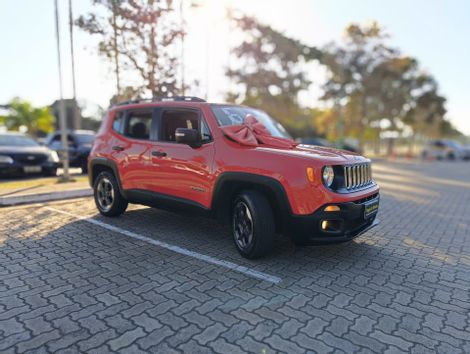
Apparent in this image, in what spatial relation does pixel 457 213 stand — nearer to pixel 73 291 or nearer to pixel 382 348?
pixel 382 348

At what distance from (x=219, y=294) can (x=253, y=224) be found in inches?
35.1

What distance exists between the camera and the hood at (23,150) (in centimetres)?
986

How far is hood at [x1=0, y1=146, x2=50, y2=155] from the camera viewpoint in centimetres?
986

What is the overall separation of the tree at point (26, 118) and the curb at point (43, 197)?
5191cm

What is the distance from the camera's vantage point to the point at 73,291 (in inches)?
127

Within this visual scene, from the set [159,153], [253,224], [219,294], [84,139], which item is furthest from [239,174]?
[84,139]

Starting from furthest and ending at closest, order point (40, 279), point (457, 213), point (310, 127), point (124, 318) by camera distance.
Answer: point (310, 127)
point (457, 213)
point (40, 279)
point (124, 318)

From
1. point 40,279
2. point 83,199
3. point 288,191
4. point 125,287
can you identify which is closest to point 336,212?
point 288,191

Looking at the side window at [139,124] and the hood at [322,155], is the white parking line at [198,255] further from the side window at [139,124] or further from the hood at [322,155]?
the side window at [139,124]

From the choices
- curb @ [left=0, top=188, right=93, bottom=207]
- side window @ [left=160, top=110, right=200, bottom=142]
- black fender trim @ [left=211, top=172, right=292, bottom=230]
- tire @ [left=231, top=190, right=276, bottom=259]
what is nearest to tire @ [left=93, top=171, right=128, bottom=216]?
side window @ [left=160, top=110, right=200, bottom=142]

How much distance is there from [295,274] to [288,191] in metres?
0.90

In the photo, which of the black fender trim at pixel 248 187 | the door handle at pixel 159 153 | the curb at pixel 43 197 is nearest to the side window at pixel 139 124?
the door handle at pixel 159 153

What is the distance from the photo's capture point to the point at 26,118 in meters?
53.4

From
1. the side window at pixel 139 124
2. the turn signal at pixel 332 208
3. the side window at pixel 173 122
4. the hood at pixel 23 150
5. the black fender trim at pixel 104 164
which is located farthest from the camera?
the hood at pixel 23 150
